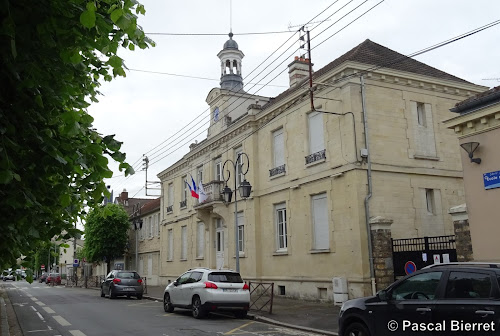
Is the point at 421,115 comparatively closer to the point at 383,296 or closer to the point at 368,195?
the point at 368,195

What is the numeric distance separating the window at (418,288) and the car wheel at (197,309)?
331 inches

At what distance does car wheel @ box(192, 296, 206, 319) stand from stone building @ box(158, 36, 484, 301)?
431 centimetres

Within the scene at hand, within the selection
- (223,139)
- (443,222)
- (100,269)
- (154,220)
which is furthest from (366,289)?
(100,269)

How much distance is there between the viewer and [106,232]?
39.8 metres

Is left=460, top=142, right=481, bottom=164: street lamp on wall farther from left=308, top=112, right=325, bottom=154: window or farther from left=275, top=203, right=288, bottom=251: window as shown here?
left=275, top=203, right=288, bottom=251: window

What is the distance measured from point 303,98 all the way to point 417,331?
1394cm

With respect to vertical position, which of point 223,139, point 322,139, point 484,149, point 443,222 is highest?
point 223,139

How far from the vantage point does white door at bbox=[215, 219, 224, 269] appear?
26.2m

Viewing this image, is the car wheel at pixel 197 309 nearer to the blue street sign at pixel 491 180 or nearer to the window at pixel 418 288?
the window at pixel 418 288

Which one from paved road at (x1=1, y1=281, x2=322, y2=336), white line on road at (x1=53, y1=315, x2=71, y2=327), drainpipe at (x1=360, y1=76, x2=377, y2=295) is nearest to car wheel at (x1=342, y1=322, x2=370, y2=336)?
paved road at (x1=1, y1=281, x2=322, y2=336)

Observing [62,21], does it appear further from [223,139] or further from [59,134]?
[223,139]

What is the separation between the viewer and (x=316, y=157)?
1892cm

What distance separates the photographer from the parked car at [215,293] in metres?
14.5

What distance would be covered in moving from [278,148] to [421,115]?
650cm
